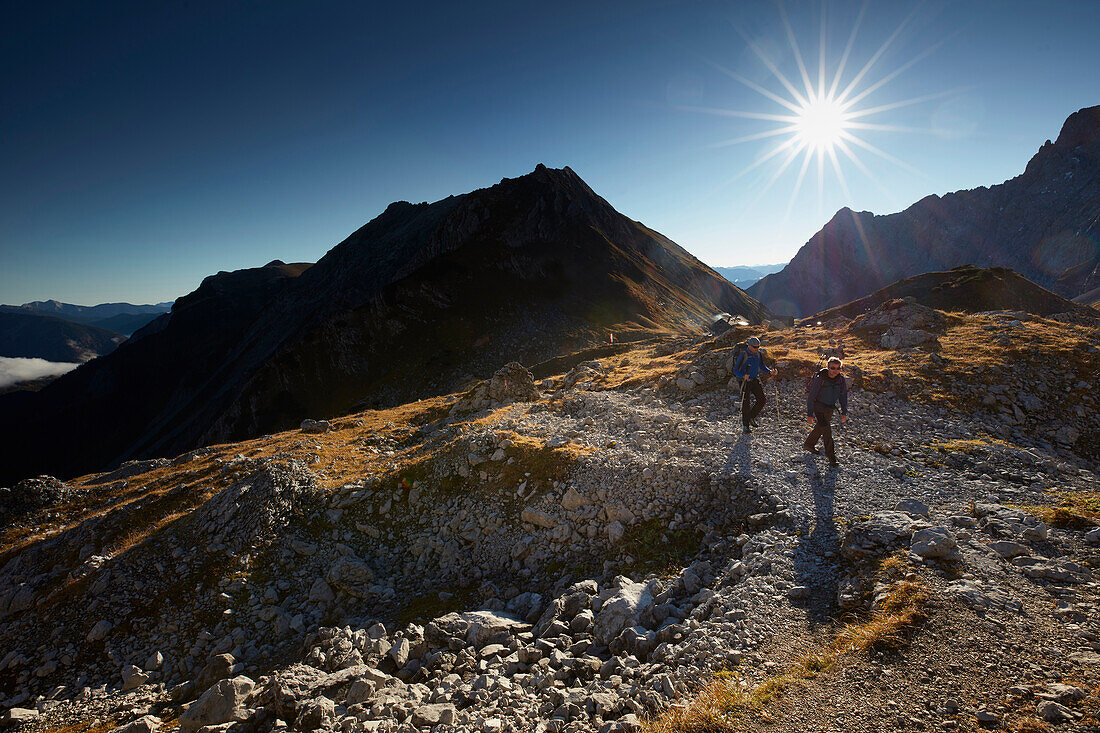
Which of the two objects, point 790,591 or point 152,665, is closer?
point 790,591

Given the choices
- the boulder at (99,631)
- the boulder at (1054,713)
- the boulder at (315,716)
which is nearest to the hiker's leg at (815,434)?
the boulder at (1054,713)

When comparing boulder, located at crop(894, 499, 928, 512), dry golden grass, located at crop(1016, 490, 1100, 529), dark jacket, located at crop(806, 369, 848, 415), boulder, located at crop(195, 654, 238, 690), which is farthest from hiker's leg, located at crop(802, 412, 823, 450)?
boulder, located at crop(195, 654, 238, 690)

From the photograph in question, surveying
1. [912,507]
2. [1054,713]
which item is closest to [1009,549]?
[912,507]

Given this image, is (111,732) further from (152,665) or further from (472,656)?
(472,656)

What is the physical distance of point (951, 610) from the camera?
6.69m

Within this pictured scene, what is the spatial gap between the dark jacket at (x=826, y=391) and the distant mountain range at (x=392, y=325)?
4945 cm

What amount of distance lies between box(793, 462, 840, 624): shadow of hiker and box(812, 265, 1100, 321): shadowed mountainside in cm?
6374

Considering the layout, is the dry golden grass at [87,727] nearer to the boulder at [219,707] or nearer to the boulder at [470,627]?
the boulder at [219,707]

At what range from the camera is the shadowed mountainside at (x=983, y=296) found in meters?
64.2

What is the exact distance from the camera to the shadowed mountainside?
211 feet

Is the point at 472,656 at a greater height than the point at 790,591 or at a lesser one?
lesser

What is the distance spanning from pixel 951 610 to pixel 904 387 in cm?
1523

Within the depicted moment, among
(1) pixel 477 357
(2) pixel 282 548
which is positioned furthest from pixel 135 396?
(2) pixel 282 548

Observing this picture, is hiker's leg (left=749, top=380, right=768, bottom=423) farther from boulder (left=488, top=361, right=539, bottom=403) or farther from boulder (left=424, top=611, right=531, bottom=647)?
boulder (left=488, top=361, right=539, bottom=403)
